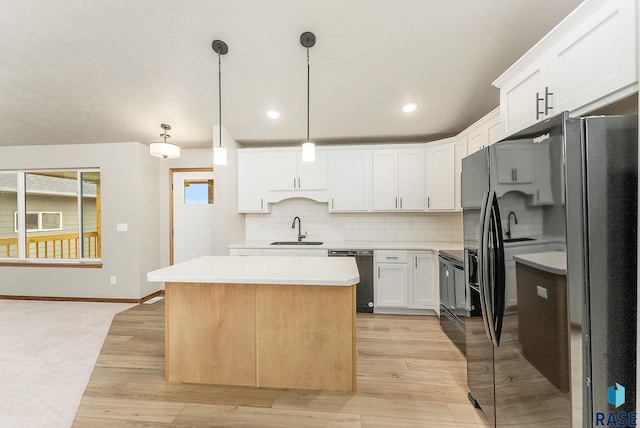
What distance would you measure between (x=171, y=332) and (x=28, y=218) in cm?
440

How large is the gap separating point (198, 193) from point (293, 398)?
3742 millimetres

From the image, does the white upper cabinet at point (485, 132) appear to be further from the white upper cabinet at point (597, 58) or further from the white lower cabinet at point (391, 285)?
the white lower cabinet at point (391, 285)

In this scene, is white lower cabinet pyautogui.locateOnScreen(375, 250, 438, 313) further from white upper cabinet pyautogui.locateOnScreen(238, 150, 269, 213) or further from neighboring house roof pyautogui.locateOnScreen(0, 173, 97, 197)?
neighboring house roof pyautogui.locateOnScreen(0, 173, 97, 197)

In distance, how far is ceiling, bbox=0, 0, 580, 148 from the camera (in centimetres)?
255

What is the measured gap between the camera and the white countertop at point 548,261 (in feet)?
3.80

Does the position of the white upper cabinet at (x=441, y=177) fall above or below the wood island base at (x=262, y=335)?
above

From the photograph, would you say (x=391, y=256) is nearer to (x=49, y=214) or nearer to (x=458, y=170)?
(x=458, y=170)

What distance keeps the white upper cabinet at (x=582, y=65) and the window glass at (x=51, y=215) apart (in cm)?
595

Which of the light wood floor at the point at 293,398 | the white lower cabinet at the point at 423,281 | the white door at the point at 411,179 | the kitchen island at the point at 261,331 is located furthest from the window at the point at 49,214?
the white lower cabinet at the point at 423,281

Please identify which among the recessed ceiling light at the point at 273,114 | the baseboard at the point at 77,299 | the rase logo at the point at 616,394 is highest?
the recessed ceiling light at the point at 273,114

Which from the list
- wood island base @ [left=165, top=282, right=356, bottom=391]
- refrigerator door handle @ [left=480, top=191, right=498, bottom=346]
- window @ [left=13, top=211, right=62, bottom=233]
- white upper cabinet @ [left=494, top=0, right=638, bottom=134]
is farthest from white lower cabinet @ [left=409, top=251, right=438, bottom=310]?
window @ [left=13, top=211, right=62, bottom=233]

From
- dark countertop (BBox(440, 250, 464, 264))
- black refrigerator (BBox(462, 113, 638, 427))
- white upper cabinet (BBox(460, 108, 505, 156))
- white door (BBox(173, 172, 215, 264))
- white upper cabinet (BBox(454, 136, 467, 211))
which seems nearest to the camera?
black refrigerator (BBox(462, 113, 638, 427))

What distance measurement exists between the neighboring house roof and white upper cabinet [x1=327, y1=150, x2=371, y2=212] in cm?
385

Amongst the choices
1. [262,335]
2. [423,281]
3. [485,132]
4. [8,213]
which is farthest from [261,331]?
[8,213]
